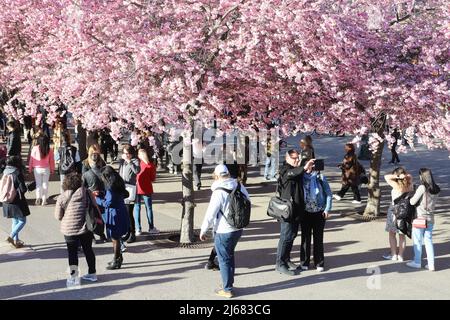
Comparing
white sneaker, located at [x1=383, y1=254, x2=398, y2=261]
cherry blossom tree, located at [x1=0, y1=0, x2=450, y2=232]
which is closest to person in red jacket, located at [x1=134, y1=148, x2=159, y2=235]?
cherry blossom tree, located at [x1=0, y1=0, x2=450, y2=232]

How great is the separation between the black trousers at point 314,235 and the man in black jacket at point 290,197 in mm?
242

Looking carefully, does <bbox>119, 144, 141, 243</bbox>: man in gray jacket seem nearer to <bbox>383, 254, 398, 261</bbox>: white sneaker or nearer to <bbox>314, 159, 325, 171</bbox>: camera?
Result: <bbox>314, 159, 325, 171</bbox>: camera

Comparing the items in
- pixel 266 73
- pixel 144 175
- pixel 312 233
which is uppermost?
pixel 266 73

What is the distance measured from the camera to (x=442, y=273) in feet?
27.4

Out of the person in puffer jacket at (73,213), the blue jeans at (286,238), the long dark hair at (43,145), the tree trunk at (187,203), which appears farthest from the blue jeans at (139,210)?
the long dark hair at (43,145)

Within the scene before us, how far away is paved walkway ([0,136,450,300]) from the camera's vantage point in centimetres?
742

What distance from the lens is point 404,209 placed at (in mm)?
8555

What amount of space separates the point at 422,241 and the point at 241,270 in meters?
2.69

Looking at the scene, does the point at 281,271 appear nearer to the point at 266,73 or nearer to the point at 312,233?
the point at 312,233

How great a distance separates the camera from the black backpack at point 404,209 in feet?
28.0
